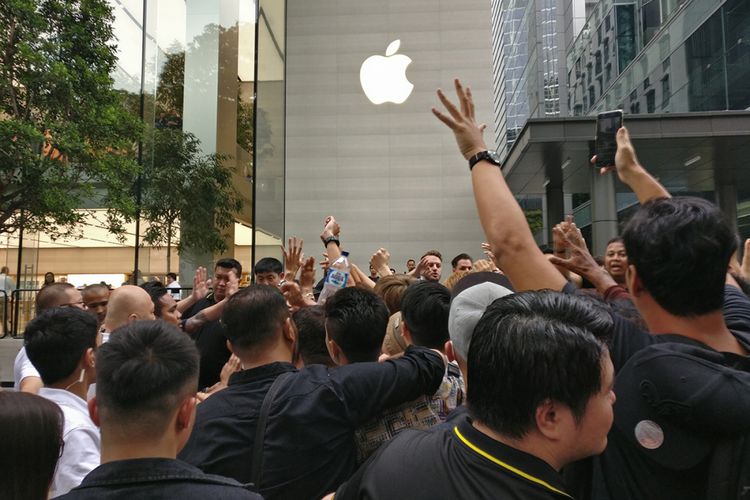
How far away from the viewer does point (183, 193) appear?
12.0 meters

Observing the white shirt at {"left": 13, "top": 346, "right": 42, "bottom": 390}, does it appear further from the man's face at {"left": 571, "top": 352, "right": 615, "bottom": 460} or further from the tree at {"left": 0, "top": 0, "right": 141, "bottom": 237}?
the tree at {"left": 0, "top": 0, "right": 141, "bottom": 237}

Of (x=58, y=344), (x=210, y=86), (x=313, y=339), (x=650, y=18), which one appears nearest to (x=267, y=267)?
(x=313, y=339)

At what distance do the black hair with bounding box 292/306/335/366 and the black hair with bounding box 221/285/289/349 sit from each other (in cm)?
41

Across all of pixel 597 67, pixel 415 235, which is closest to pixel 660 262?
pixel 415 235

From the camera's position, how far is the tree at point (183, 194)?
11883 millimetres

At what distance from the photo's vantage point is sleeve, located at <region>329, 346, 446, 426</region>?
2156 millimetres

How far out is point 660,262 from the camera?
1.42 meters

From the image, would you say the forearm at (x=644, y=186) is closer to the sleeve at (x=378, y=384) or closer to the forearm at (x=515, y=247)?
the forearm at (x=515, y=247)

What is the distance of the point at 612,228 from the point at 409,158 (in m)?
7.07

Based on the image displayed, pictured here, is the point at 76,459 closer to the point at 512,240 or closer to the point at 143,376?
the point at 143,376

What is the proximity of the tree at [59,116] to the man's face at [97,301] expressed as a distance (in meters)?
5.83

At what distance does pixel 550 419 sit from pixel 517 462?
0.36 ft

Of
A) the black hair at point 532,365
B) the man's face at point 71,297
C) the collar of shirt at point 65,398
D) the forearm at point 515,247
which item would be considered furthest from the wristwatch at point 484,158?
the man's face at point 71,297

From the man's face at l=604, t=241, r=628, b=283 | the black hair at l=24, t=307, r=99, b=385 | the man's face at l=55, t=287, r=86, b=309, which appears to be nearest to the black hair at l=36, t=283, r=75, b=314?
the man's face at l=55, t=287, r=86, b=309
